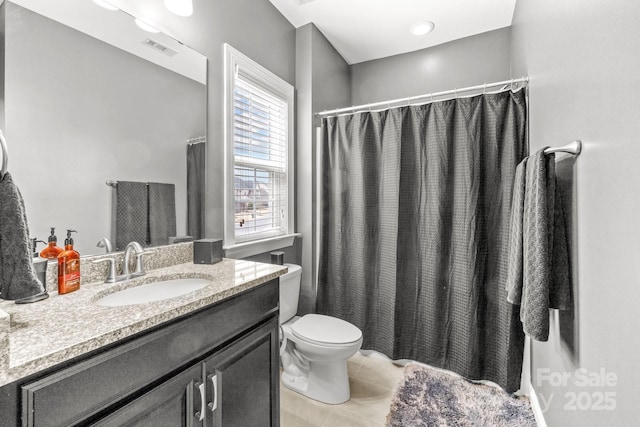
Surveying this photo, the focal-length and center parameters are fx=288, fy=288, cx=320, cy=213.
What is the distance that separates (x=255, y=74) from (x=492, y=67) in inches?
75.8

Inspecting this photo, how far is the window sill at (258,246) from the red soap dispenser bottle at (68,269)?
2.41 feet

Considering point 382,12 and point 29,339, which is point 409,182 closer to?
point 382,12

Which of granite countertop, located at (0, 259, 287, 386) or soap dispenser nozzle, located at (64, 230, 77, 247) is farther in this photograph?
soap dispenser nozzle, located at (64, 230, 77, 247)

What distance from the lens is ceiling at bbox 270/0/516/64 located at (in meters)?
2.06

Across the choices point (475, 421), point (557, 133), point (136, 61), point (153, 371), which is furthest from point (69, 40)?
point (475, 421)

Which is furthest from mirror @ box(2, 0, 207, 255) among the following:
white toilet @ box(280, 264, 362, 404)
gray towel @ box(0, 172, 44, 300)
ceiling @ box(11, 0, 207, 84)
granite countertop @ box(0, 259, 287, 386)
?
white toilet @ box(280, 264, 362, 404)

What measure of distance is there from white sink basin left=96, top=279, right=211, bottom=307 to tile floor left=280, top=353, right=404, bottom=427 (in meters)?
0.94

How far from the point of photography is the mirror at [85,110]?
37.6 inches

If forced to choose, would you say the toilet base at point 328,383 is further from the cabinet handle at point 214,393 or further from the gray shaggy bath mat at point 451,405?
the cabinet handle at point 214,393

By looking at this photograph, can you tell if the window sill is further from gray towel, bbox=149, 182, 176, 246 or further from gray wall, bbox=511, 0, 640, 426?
gray wall, bbox=511, 0, 640, 426

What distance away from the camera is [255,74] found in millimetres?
1903

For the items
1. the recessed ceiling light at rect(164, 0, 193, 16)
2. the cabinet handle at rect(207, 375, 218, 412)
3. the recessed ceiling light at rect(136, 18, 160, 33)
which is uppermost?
the recessed ceiling light at rect(164, 0, 193, 16)

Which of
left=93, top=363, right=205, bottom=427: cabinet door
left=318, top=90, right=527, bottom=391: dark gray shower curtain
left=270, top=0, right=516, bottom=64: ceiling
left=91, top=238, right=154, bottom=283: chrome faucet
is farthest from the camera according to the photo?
left=270, top=0, right=516, bottom=64: ceiling

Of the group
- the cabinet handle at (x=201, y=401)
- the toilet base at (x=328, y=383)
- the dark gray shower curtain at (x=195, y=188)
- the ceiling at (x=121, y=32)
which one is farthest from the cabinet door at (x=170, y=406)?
the ceiling at (x=121, y=32)
